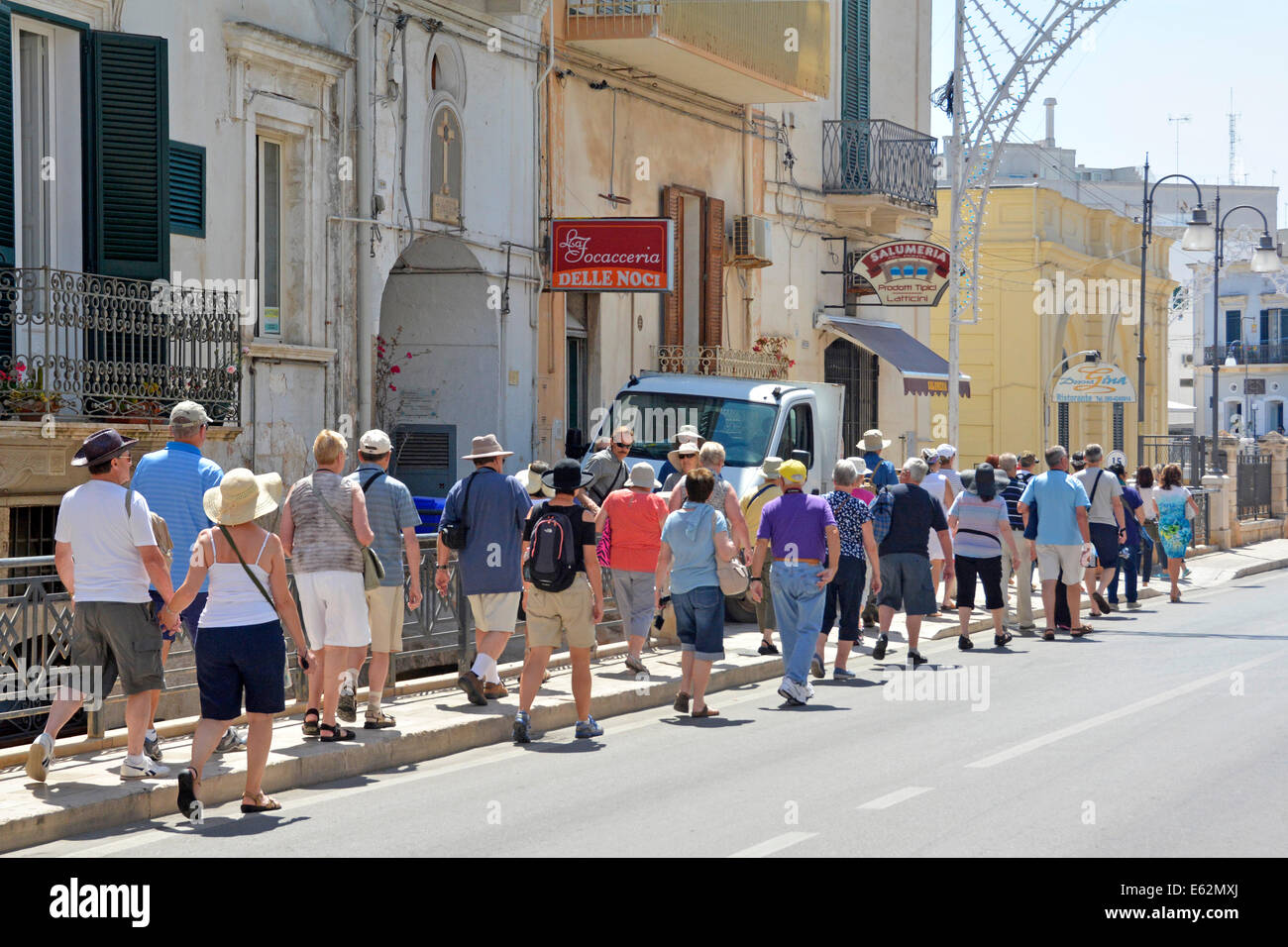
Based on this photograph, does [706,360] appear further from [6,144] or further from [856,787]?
[856,787]

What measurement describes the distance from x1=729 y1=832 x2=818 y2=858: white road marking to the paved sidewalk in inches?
121

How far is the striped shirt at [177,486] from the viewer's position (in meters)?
9.88

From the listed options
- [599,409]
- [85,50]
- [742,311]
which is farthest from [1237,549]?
[85,50]

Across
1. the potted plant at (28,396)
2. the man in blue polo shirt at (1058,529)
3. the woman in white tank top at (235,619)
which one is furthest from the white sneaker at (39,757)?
the man in blue polo shirt at (1058,529)

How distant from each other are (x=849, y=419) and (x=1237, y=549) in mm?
9667

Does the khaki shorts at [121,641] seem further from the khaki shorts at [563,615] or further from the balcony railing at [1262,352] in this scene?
the balcony railing at [1262,352]

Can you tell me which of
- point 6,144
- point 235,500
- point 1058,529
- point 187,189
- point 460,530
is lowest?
point 1058,529

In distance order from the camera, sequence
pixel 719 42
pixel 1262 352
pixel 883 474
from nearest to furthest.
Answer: pixel 883 474, pixel 719 42, pixel 1262 352

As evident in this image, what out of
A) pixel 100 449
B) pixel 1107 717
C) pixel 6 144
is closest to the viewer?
pixel 100 449

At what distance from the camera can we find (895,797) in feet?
30.0

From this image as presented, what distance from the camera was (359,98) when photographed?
1759cm

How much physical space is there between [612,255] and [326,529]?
10992mm

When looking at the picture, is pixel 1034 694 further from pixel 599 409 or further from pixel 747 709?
pixel 599 409

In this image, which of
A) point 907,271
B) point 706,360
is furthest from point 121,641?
point 907,271
